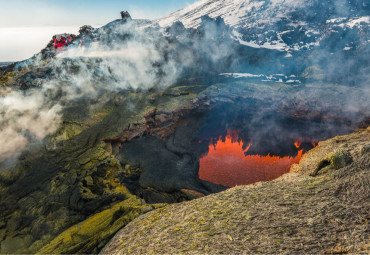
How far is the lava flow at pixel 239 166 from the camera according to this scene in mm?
21094

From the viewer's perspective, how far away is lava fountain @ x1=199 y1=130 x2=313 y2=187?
2111 cm

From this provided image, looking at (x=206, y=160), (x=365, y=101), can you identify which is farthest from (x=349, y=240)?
(x=365, y=101)

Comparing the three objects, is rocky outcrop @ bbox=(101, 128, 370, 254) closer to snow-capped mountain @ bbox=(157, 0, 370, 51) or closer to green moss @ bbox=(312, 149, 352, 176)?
green moss @ bbox=(312, 149, 352, 176)

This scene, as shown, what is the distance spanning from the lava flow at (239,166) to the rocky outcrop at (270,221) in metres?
10.6

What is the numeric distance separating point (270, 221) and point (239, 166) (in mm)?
16432

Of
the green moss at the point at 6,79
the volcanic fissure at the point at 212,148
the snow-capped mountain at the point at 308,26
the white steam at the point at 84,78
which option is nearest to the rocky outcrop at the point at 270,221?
→ the volcanic fissure at the point at 212,148

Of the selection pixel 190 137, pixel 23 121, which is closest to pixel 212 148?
pixel 190 137

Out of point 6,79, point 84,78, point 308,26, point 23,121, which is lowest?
point 23,121

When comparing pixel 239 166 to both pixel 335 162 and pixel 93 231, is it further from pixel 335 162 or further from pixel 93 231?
pixel 93 231

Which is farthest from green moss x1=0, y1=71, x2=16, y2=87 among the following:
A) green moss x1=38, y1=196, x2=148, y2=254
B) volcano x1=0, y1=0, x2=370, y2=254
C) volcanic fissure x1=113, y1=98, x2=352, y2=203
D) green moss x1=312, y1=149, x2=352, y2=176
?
green moss x1=312, y1=149, x2=352, y2=176

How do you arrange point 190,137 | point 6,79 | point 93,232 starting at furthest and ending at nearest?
point 190,137
point 6,79
point 93,232

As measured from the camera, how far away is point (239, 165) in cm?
2359

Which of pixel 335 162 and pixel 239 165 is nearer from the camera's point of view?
pixel 335 162

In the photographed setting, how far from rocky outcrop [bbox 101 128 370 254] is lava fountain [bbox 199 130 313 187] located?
1055 cm
